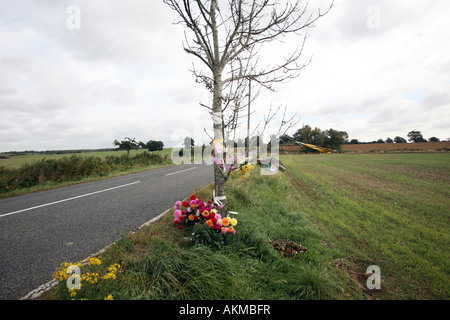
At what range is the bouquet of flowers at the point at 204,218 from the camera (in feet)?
9.76

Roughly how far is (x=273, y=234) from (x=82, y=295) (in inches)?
123

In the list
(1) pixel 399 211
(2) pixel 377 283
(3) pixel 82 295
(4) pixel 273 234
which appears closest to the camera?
(3) pixel 82 295

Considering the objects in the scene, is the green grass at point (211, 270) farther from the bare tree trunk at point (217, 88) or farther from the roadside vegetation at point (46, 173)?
the roadside vegetation at point (46, 173)

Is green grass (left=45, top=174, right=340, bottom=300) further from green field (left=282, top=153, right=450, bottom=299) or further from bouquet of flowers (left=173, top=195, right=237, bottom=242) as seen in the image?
green field (left=282, top=153, right=450, bottom=299)

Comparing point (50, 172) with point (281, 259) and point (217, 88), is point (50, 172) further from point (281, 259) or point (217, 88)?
point (281, 259)

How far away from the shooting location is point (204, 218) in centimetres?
327

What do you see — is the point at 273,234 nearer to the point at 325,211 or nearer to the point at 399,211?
the point at 325,211

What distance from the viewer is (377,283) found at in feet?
9.37

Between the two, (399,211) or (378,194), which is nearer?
(399,211)

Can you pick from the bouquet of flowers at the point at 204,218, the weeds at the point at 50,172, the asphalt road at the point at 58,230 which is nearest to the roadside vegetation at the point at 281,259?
the bouquet of flowers at the point at 204,218

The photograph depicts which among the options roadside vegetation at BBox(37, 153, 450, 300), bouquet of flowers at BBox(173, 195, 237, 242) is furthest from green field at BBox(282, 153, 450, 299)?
bouquet of flowers at BBox(173, 195, 237, 242)
